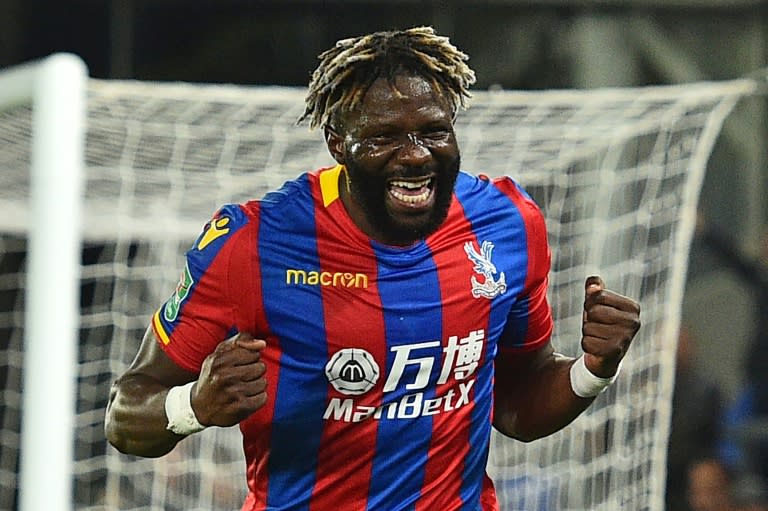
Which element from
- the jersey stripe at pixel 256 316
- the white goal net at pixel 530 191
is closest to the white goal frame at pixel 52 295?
the white goal net at pixel 530 191

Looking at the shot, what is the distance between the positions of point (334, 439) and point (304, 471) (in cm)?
8

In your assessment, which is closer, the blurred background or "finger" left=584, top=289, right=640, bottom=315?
"finger" left=584, top=289, right=640, bottom=315

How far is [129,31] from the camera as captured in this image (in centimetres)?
790

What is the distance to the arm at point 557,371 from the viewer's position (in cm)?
235

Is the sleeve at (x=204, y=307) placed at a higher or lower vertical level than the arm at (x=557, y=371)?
higher

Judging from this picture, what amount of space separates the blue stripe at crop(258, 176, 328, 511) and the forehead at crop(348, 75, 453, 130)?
227 millimetres

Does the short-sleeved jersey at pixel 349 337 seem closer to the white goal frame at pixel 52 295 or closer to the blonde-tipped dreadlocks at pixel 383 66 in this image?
the blonde-tipped dreadlocks at pixel 383 66

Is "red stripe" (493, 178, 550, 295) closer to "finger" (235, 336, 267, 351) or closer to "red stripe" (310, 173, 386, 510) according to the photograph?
"red stripe" (310, 173, 386, 510)

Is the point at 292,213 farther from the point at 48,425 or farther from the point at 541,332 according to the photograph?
the point at 48,425

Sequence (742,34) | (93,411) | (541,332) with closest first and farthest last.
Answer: (541,332)
(93,411)
(742,34)

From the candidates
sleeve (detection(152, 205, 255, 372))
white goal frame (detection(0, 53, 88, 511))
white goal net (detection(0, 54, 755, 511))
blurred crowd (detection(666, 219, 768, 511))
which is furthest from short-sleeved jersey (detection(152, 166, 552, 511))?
blurred crowd (detection(666, 219, 768, 511))

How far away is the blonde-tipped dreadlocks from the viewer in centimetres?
235

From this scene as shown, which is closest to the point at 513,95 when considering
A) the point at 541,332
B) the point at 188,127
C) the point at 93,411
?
the point at 188,127

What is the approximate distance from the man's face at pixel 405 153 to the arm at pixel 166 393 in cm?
37
